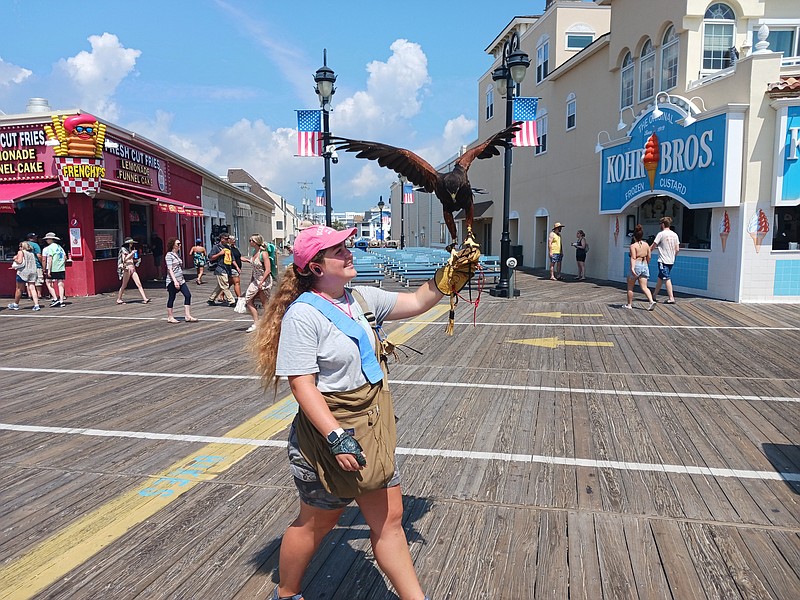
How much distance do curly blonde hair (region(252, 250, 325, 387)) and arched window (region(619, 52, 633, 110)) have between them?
1748 centimetres

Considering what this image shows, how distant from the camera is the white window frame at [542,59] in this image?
2369 cm

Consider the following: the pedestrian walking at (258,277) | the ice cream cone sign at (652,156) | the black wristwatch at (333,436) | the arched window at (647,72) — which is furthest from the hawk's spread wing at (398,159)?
the arched window at (647,72)

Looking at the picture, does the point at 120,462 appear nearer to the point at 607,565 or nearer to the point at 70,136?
the point at 607,565

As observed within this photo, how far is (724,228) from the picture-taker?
13.0 metres

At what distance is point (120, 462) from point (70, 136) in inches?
544

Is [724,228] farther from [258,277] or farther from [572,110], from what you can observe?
[258,277]

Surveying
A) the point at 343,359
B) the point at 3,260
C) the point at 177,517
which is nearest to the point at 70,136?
the point at 3,260

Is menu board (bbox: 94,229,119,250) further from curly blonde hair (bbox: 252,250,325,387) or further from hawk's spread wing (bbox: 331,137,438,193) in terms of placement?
curly blonde hair (bbox: 252,250,325,387)

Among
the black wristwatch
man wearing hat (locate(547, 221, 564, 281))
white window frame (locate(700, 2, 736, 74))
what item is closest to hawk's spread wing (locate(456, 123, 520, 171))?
the black wristwatch

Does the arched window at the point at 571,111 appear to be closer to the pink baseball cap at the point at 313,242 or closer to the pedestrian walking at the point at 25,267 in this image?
the pedestrian walking at the point at 25,267

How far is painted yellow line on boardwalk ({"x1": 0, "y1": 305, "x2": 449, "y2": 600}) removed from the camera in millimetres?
2857

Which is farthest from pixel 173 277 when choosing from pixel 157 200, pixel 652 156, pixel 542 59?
pixel 542 59

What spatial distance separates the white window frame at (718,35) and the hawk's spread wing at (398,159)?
14350 mm

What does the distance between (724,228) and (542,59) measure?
14154 millimetres
